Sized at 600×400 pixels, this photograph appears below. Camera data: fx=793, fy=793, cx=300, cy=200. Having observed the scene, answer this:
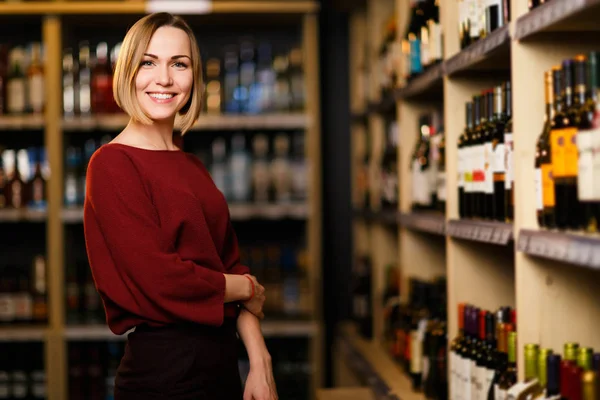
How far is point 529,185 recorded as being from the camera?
156cm

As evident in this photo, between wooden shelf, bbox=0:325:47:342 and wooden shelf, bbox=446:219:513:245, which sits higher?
wooden shelf, bbox=446:219:513:245

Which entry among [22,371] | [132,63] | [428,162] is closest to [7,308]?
[22,371]

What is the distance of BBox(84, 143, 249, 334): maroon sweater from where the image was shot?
1.49 meters

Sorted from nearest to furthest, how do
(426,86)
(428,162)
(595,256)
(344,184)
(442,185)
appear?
(595,256) < (442,185) < (426,86) < (428,162) < (344,184)

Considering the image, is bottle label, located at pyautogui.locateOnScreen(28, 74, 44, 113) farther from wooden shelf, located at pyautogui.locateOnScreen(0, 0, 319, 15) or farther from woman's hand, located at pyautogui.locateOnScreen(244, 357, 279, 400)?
woman's hand, located at pyautogui.locateOnScreen(244, 357, 279, 400)

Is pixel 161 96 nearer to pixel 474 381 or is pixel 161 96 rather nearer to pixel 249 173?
pixel 474 381

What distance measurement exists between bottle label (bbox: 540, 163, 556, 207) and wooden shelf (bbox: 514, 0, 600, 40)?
0.25m

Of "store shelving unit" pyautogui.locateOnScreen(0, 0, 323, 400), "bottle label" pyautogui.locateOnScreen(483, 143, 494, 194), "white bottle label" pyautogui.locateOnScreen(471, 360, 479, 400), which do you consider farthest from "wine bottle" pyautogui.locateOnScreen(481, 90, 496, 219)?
"store shelving unit" pyautogui.locateOnScreen(0, 0, 323, 400)

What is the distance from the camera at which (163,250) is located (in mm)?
1513

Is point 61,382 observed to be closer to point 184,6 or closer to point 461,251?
point 184,6

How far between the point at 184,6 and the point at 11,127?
2.95ft

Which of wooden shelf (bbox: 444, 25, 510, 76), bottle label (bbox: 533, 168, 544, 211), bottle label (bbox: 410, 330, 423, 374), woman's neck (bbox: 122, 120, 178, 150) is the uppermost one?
wooden shelf (bbox: 444, 25, 510, 76)

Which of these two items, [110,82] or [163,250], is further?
[110,82]

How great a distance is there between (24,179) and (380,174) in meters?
1.58
